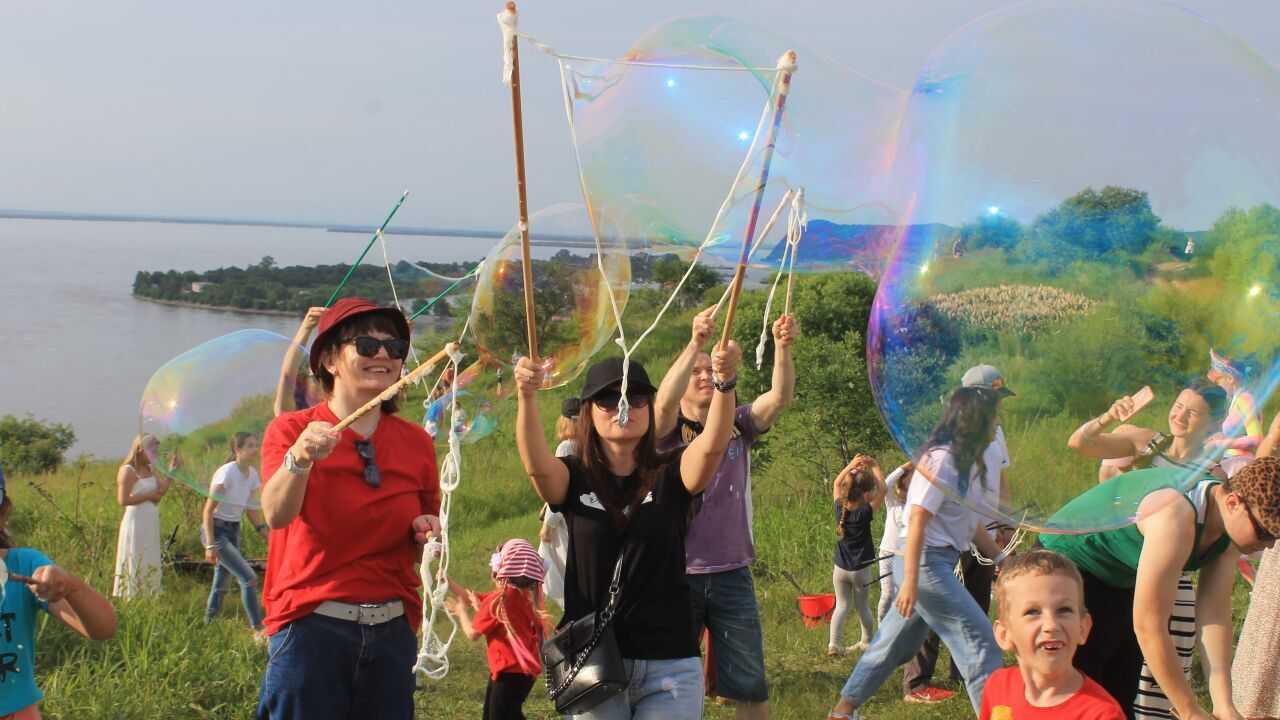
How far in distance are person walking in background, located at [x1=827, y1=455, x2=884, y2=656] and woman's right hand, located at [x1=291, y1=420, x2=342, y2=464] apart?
4.57m

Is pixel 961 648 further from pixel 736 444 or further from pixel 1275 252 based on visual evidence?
pixel 1275 252

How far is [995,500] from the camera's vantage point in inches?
161

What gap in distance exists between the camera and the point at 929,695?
6207 mm

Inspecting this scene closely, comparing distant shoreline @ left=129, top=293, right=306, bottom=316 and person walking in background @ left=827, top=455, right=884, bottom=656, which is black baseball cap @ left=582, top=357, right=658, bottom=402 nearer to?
person walking in background @ left=827, top=455, right=884, bottom=656

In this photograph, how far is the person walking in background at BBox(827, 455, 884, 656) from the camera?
7133mm

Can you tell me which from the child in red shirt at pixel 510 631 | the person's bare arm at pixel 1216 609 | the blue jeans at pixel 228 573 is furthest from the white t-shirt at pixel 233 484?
the person's bare arm at pixel 1216 609

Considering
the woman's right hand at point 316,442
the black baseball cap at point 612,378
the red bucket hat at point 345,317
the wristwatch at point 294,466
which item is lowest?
the wristwatch at point 294,466

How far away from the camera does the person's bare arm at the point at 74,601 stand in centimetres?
340

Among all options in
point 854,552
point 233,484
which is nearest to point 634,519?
point 233,484

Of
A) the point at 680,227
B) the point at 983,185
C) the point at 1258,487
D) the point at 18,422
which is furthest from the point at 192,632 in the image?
the point at 18,422

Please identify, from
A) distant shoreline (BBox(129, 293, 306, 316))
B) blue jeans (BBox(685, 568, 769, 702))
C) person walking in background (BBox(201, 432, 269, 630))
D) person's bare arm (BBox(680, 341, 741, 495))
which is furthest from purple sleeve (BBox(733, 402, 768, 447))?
distant shoreline (BBox(129, 293, 306, 316))

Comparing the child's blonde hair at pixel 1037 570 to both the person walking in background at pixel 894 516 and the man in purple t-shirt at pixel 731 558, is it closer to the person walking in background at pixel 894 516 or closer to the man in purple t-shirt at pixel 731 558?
the man in purple t-shirt at pixel 731 558

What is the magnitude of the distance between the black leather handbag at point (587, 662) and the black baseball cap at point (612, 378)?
56 centimetres

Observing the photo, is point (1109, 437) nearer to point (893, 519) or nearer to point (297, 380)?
point (893, 519)
